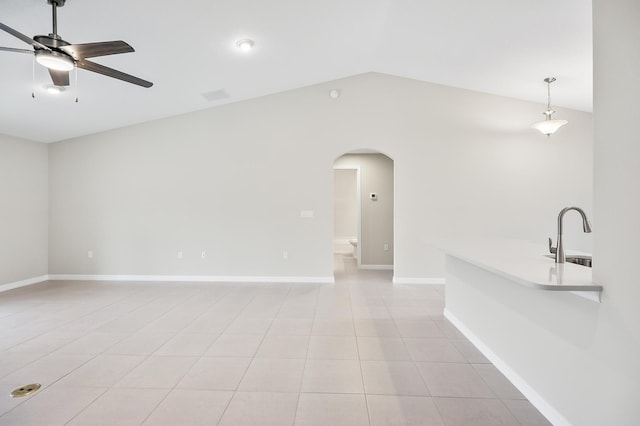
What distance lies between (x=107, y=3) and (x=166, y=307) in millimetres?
3156

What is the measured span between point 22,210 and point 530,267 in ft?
22.0

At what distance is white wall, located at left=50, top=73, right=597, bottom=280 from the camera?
4.83 m

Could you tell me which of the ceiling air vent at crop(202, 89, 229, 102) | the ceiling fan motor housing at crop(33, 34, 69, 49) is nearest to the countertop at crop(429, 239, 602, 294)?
the ceiling fan motor housing at crop(33, 34, 69, 49)

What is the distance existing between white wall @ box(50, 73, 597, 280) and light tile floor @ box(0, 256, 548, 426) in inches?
43.3

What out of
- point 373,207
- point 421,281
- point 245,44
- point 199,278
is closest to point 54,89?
point 245,44

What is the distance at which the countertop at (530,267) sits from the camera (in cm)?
144

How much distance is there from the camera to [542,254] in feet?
7.64

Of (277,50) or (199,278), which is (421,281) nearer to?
(199,278)

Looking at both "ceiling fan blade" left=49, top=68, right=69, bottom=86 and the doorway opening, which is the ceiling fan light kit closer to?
"ceiling fan blade" left=49, top=68, right=69, bottom=86

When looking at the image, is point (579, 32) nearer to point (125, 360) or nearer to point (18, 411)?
point (125, 360)

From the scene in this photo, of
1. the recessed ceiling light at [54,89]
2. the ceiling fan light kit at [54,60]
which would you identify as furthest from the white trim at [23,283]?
the ceiling fan light kit at [54,60]

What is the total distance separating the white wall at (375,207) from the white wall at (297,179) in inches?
50.7

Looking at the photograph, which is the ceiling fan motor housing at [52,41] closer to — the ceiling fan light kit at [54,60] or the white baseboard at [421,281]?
the ceiling fan light kit at [54,60]

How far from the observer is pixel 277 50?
3732mm
